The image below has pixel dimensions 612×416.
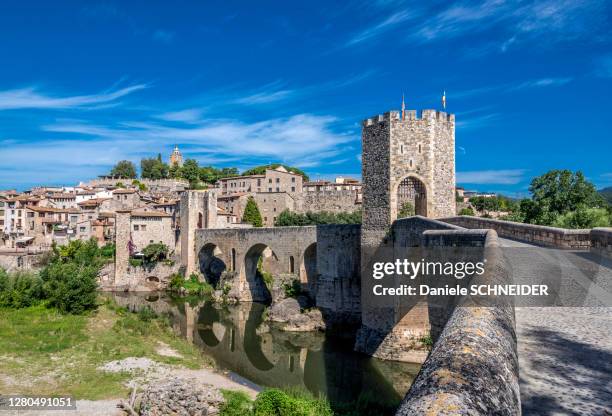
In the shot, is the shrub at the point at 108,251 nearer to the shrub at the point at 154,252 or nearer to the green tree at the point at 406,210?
the shrub at the point at 154,252

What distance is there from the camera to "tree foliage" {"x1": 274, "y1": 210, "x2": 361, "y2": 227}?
54469 mm

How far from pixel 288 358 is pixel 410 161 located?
11621mm

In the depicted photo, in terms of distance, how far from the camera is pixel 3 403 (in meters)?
12.8

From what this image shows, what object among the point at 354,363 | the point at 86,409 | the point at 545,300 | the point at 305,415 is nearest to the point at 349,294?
the point at 354,363

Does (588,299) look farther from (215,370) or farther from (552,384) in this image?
(215,370)

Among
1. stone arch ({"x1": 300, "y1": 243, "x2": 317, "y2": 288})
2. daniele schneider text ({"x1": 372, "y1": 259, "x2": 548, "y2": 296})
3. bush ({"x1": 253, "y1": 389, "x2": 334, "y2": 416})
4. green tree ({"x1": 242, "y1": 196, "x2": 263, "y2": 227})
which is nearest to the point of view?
daniele schneider text ({"x1": 372, "y1": 259, "x2": 548, "y2": 296})

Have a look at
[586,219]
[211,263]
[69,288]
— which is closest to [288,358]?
[69,288]

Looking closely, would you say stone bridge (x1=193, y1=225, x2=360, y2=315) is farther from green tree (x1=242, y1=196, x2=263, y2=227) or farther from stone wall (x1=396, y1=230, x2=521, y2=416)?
stone wall (x1=396, y1=230, x2=521, y2=416)

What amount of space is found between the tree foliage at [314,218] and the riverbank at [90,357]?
3245 centimetres

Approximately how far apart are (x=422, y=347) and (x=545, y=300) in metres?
10.8

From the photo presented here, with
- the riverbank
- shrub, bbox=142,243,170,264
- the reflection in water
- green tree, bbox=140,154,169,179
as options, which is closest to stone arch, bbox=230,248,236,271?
the reflection in water

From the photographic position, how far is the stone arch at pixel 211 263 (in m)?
43.1

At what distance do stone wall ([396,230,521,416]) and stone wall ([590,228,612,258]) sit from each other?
8193mm

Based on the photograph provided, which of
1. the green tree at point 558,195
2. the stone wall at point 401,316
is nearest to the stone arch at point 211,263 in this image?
the stone wall at point 401,316
